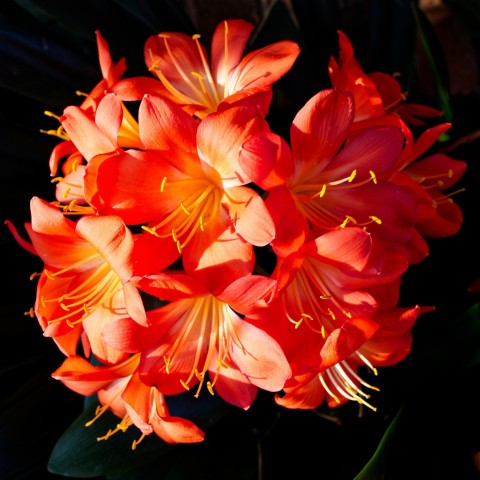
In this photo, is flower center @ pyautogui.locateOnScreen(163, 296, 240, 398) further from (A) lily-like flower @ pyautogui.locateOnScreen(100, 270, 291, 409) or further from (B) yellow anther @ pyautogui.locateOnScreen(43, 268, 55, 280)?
(B) yellow anther @ pyautogui.locateOnScreen(43, 268, 55, 280)

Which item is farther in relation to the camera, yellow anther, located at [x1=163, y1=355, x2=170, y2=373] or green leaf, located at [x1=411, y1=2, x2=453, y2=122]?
green leaf, located at [x1=411, y1=2, x2=453, y2=122]

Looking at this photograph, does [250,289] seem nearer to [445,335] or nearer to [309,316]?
[309,316]

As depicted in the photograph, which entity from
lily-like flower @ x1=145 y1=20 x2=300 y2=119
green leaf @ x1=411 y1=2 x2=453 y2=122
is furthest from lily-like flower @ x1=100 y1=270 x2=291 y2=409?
green leaf @ x1=411 y1=2 x2=453 y2=122

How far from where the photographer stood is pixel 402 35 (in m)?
0.86

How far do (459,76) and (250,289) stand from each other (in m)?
0.85

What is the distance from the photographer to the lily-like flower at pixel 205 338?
46 cm

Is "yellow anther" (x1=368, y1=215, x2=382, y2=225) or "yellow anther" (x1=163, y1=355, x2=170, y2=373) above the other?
"yellow anther" (x1=368, y1=215, x2=382, y2=225)

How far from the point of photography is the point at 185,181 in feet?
1.73

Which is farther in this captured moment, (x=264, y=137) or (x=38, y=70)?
(x=38, y=70)

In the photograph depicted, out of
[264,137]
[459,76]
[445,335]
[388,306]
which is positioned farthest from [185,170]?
[459,76]

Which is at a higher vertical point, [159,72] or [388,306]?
[159,72]

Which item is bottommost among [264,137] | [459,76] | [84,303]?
[459,76]

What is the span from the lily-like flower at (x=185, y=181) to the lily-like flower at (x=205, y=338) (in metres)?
0.03

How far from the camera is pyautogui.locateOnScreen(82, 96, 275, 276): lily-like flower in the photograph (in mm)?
454
